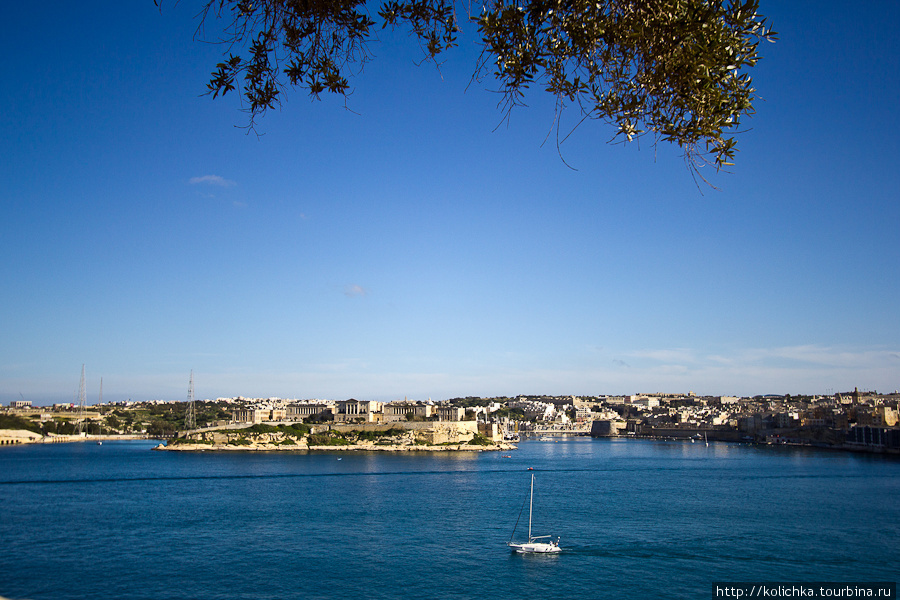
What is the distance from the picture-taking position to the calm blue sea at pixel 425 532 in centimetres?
1158

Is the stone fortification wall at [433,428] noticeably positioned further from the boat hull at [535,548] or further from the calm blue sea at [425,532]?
the boat hull at [535,548]

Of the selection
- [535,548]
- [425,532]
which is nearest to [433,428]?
[425,532]

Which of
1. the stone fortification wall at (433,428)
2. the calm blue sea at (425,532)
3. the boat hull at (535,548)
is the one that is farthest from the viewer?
the stone fortification wall at (433,428)

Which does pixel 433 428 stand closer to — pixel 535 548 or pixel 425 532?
pixel 425 532

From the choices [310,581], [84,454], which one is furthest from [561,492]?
A: [84,454]

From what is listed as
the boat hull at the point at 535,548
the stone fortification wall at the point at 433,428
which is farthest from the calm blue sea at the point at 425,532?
the stone fortification wall at the point at 433,428

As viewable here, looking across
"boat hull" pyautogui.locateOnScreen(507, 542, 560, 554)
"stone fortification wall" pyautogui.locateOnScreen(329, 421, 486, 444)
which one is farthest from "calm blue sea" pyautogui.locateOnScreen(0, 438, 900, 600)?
"stone fortification wall" pyautogui.locateOnScreen(329, 421, 486, 444)

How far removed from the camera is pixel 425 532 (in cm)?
1598

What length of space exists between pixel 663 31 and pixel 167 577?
1310 centimetres

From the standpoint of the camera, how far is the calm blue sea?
1158 cm

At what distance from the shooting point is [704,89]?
2168 millimetres

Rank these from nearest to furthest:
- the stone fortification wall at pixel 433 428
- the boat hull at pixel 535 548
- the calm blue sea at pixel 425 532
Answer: the calm blue sea at pixel 425 532 < the boat hull at pixel 535 548 < the stone fortification wall at pixel 433 428

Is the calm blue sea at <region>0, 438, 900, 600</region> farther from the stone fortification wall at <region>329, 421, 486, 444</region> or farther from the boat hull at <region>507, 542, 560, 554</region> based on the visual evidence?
the stone fortification wall at <region>329, 421, 486, 444</region>

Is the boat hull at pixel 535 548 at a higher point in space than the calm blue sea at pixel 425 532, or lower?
higher
